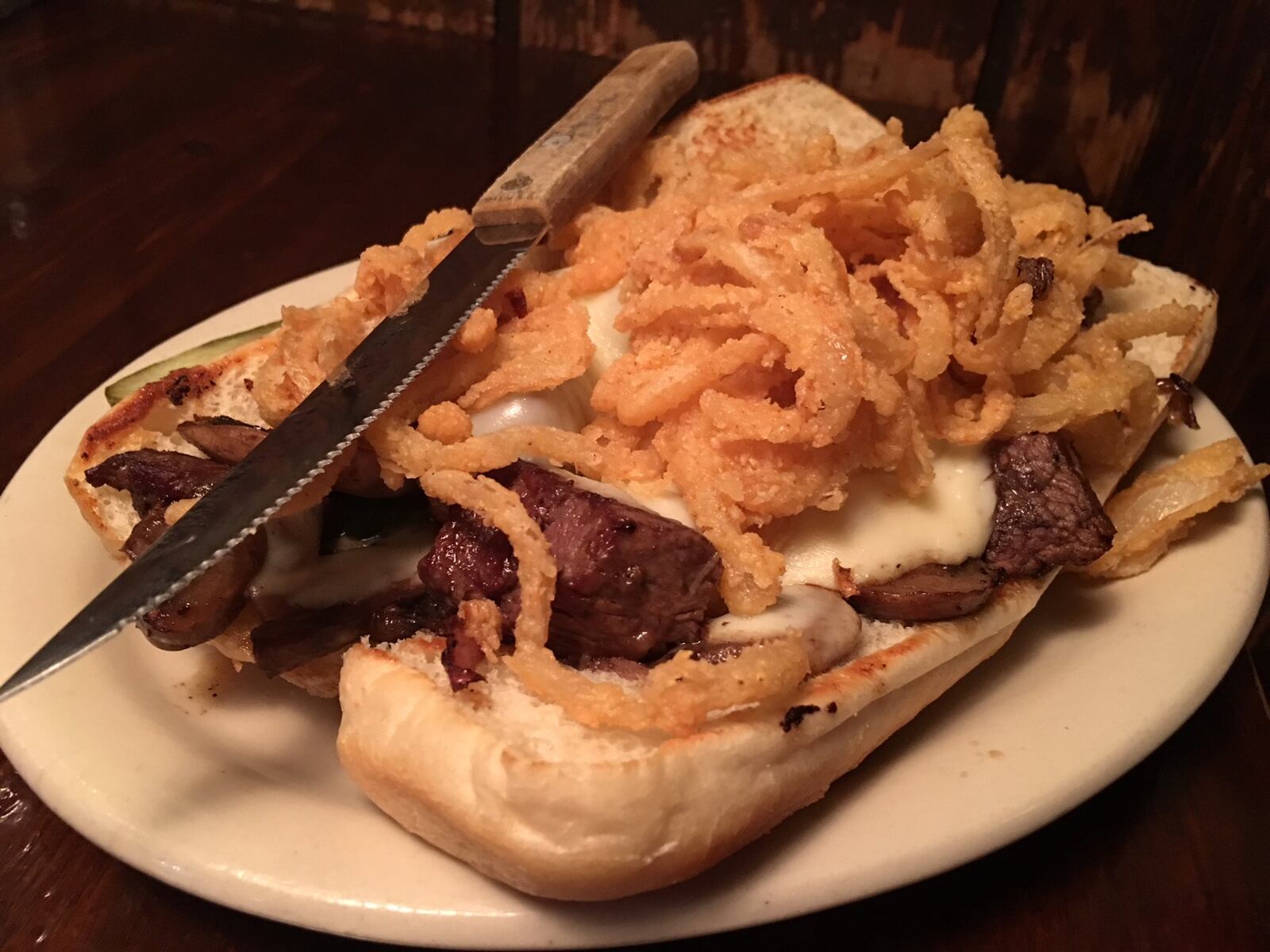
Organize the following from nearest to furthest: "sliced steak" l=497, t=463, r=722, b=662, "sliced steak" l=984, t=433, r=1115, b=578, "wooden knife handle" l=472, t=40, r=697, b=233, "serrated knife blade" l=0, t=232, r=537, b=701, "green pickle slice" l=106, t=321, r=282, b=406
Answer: "serrated knife blade" l=0, t=232, r=537, b=701, "sliced steak" l=497, t=463, r=722, b=662, "sliced steak" l=984, t=433, r=1115, b=578, "wooden knife handle" l=472, t=40, r=697, b=233, "green pickle slice" l=106, t=321, r=282, b=406

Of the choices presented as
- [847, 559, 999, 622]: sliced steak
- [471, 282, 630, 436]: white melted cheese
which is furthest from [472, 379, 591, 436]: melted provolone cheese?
[847, 559, 999, 622]: sliced steak

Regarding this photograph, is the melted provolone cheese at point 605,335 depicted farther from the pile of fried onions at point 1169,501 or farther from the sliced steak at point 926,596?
the pile of fried onions at point 1169,501

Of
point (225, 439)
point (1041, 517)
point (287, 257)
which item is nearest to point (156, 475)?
point (225, 439)

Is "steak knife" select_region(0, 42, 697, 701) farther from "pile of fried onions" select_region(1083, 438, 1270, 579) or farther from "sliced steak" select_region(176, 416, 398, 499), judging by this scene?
"pile of fried onions" select_region(1083, 438, 1270, 579)

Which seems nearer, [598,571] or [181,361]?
[598,571]

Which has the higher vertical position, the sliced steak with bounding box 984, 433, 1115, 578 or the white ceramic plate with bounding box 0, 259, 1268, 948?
the sliced steak with bounding box 984, 433, 1115, 578

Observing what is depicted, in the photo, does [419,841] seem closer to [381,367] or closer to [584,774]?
[584,774]

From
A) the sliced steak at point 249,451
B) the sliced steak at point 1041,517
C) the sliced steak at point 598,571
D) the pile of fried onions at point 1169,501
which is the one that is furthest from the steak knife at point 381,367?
the pile of fried onions at point 1169,501

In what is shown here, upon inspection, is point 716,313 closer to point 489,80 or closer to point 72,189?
point 72,189
